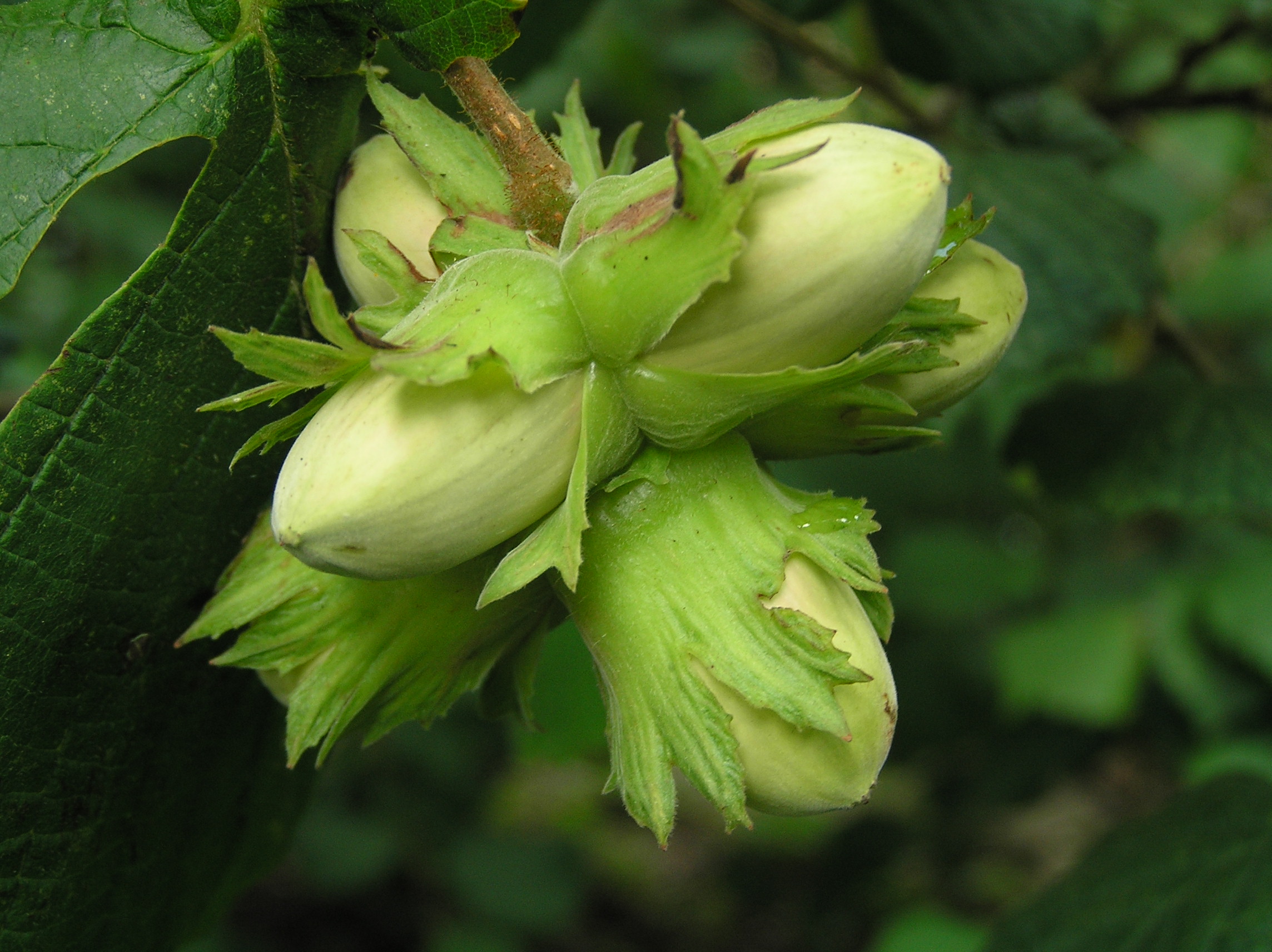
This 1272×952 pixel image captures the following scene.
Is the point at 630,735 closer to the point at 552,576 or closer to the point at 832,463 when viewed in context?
the point at 552,576

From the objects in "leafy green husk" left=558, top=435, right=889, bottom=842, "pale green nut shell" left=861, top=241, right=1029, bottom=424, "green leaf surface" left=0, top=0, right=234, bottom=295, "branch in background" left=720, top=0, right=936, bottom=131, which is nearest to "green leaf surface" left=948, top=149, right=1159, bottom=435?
"branch in background" left=720, top=0, right=936, bottom=131

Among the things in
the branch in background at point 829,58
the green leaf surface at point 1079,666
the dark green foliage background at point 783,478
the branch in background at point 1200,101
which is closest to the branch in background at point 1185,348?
the dark green foliage background at point 783,478

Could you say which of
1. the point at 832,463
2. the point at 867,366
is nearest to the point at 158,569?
the point at 867,366

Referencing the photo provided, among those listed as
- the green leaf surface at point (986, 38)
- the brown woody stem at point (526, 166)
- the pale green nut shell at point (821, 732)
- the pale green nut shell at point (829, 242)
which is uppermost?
the brown woody stem at point (526, 166)

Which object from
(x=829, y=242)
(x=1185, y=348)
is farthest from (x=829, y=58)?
(x=829, y=242)

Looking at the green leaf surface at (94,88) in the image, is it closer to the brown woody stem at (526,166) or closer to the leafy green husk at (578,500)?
the brown woody stem at (526,166)

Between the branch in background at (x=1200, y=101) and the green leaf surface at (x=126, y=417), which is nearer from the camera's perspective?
the green leaf surface at (x=126, y=417)
